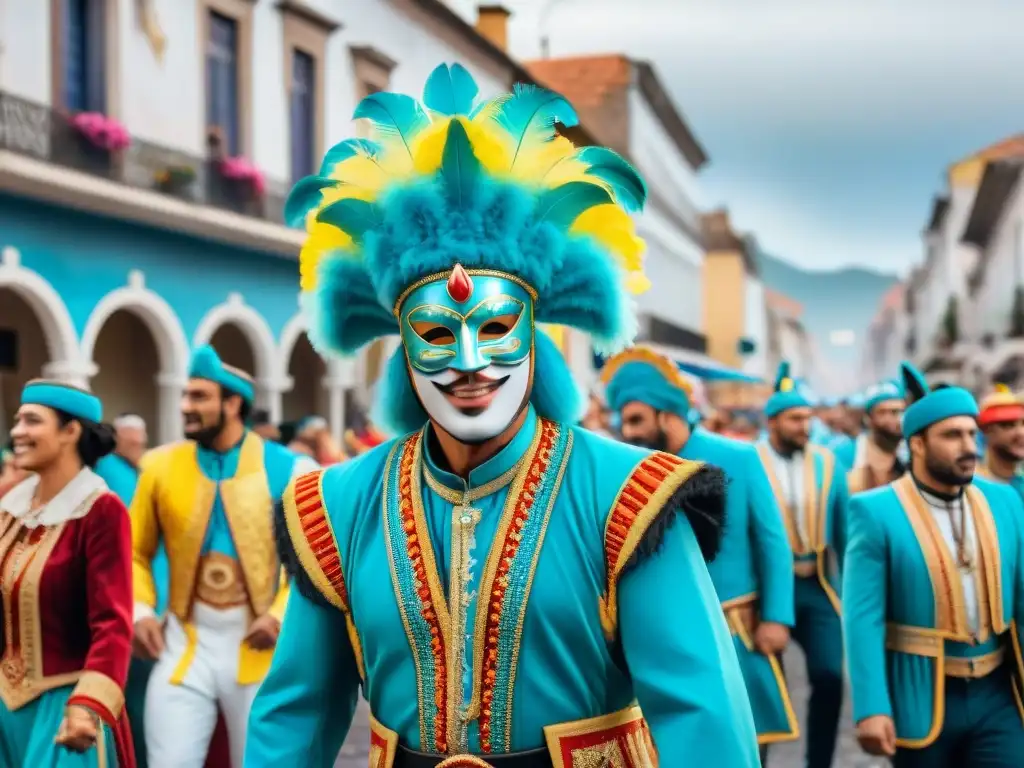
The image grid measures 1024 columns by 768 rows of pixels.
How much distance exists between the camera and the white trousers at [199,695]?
18.4 feet

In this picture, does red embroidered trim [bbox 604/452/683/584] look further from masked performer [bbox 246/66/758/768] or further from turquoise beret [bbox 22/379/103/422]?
turquoise beret [bbox 22/379/103/422]

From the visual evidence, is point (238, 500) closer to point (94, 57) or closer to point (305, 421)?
point (305, 421)

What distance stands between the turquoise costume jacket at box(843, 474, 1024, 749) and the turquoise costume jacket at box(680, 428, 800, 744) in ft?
3.02

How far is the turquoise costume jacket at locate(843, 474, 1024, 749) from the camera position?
5211mm

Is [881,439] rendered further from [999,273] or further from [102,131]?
[999,273]

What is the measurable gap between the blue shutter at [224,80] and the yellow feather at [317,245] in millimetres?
17825

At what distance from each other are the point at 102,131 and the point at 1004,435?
1272cm

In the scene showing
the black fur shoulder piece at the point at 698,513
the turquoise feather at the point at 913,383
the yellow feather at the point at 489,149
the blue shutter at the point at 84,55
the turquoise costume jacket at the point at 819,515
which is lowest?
the turquoise costume jacket at the point at 819,515

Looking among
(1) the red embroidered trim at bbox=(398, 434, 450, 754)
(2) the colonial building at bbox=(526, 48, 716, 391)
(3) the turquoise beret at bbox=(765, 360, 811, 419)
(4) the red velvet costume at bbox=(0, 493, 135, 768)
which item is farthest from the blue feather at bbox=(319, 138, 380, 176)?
(2) the colonial building at bbox=(526, 48, 716, 391)

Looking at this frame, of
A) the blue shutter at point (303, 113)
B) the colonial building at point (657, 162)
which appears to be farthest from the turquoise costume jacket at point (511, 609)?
the colonial building at point (657, 162)

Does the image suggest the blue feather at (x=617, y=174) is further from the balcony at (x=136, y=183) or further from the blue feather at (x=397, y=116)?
the balcony at (x=136, y=183)

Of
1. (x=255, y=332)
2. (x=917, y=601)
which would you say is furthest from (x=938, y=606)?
(x=255, y=332)

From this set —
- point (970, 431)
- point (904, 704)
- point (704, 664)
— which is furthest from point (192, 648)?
point (704, 664)

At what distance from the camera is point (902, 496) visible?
548 centimetres
